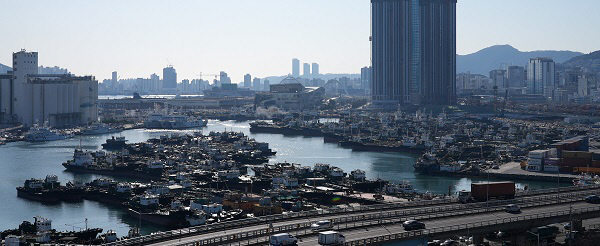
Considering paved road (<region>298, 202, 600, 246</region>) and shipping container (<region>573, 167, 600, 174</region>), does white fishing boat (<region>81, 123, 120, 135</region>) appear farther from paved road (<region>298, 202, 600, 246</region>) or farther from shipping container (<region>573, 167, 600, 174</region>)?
paved road (<region>298, 202, 600, 246</region>)

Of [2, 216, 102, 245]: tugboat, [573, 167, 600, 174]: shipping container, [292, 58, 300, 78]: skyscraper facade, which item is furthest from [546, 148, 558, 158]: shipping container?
[292, 58, 300, 78]: skyscraper facade

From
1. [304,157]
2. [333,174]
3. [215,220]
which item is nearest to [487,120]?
[304,157]

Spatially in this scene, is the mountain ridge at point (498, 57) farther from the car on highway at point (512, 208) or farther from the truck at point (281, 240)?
the truck at point (281, 240)

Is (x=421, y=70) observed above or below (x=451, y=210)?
above

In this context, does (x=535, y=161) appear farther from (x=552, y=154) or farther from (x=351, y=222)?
(x=351, y=222)

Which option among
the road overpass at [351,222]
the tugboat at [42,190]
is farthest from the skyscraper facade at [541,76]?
the road overpass at [351,222]

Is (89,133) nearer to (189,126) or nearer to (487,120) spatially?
(189,126)
